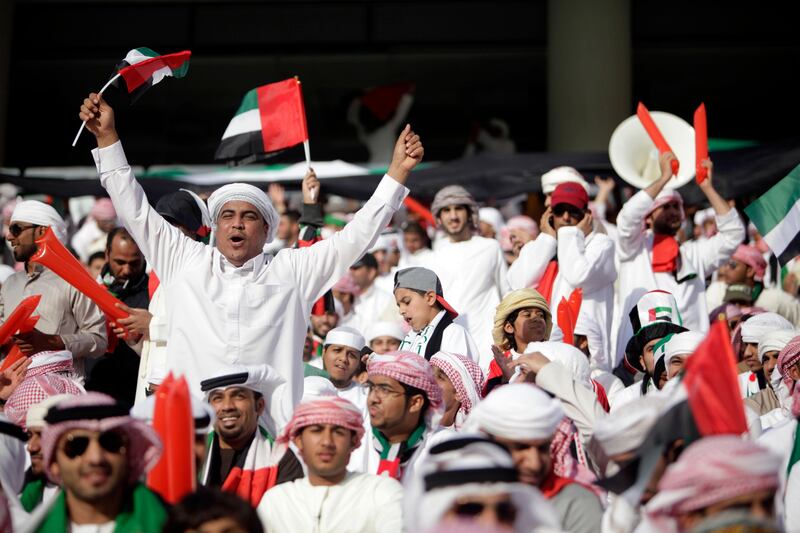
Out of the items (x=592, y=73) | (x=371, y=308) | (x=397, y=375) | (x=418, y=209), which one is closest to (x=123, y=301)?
(x=397, y=375)

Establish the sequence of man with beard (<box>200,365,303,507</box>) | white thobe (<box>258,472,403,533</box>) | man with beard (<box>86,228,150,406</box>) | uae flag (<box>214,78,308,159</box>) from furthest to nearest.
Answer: uae flag (<box>214,78,308,159</box>) < man with beard (<box>86,228,150,406</box>) < man with beard (<box>200,365,303,507</box>) < white thobe (<box>258,472,403,533</box>)

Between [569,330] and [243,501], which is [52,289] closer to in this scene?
[569,330]

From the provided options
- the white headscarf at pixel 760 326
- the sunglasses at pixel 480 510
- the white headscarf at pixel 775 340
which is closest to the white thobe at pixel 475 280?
the white headscarf at pixel 760 326

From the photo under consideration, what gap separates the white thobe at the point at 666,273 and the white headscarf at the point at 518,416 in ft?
12.5

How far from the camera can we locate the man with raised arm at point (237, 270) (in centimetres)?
564

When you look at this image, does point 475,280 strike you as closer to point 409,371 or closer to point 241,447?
point 409,371

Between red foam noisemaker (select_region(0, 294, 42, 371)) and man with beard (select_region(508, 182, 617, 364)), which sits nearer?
red foam noisemaker (select_region(0, 294, 42, 371))

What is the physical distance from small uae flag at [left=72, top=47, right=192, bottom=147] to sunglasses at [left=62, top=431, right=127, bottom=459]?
243cm

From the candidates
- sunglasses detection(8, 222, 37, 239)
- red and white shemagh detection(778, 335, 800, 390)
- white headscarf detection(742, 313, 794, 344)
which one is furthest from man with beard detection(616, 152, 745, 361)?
sunglasses detection(8, 222, 37, 239)

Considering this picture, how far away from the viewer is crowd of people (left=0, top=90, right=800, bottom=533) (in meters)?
4.01

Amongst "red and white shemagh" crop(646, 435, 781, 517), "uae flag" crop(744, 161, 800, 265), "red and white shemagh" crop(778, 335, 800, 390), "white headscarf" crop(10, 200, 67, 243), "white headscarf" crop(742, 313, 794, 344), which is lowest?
"red and white shemagh" crop(646, 435, 781, 517)

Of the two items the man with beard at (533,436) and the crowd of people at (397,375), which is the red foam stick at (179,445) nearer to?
the crowd of people at (397,375)

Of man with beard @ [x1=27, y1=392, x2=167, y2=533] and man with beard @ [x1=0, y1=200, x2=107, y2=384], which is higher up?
man with beard @ [x1=0, y1=200, x2=107, y2=384]

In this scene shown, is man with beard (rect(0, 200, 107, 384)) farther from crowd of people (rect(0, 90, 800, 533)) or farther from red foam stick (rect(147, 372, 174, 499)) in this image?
red foam stick (rect(147, 372, 174, 499))
